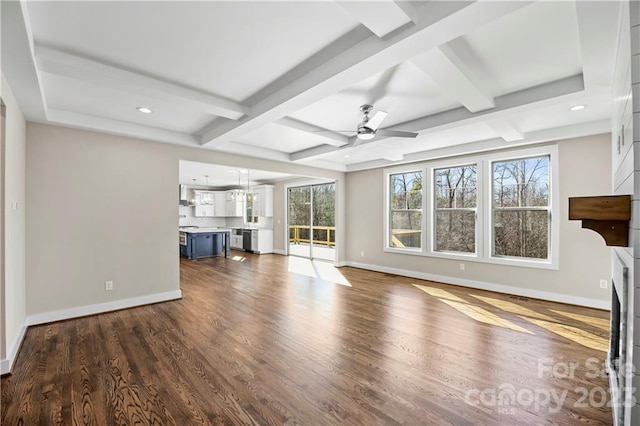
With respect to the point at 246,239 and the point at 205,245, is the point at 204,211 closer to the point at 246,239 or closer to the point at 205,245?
the point at 246,239

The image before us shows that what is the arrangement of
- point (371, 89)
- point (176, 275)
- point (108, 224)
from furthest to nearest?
point (176, 275), point (108, 224), point (371, 89)

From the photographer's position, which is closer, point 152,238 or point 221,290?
point 152,238

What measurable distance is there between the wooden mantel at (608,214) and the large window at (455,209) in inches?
157

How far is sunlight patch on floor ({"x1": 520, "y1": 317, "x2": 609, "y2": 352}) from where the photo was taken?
2.88 metres

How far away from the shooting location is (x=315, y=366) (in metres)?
2.49

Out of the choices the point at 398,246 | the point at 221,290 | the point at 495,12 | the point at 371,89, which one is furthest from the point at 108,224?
the point at 398,246

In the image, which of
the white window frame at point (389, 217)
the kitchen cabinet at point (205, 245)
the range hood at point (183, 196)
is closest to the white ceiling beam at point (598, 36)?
the white window frame at point (389, 217)

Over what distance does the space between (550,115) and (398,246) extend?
142 inches

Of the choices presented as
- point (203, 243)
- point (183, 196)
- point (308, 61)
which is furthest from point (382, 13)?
point (183, 196)

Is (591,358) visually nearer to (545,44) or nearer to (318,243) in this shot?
(545,44)

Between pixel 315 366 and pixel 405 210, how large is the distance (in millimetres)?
4445

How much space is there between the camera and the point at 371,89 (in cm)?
288

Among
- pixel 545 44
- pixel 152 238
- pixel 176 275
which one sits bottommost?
pixel 176 275

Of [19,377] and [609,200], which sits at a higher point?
[609,200]
